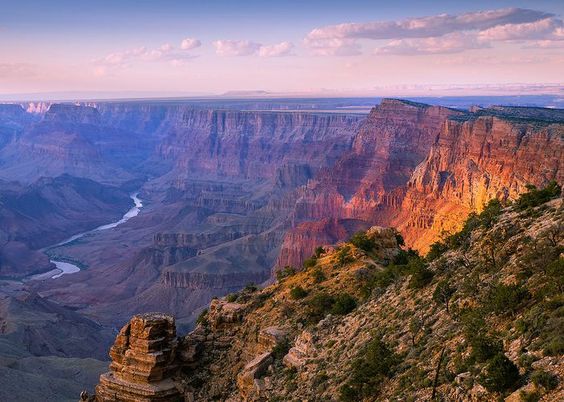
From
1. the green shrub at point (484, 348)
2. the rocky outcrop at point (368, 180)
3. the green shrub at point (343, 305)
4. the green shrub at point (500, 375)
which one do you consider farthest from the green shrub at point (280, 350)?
the rocky outcrop at point (368, 180)

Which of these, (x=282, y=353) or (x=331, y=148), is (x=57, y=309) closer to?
(x=282, y=353)

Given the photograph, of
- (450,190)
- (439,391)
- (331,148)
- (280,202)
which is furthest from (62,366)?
→ (331,148)

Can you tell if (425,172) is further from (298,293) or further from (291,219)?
(298,293)

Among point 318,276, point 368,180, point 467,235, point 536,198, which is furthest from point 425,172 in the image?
point 536,198

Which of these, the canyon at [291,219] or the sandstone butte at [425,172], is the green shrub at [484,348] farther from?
the canyon at [291,219]

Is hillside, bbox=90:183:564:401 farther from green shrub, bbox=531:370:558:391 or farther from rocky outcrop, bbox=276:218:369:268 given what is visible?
rocky outcrop, bbox=276:218:369:268

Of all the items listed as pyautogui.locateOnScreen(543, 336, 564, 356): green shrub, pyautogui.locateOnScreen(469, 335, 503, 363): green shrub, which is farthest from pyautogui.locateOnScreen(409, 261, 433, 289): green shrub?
pyautogui.locateOnScreen(543, 336, 564, 356): green shrub
